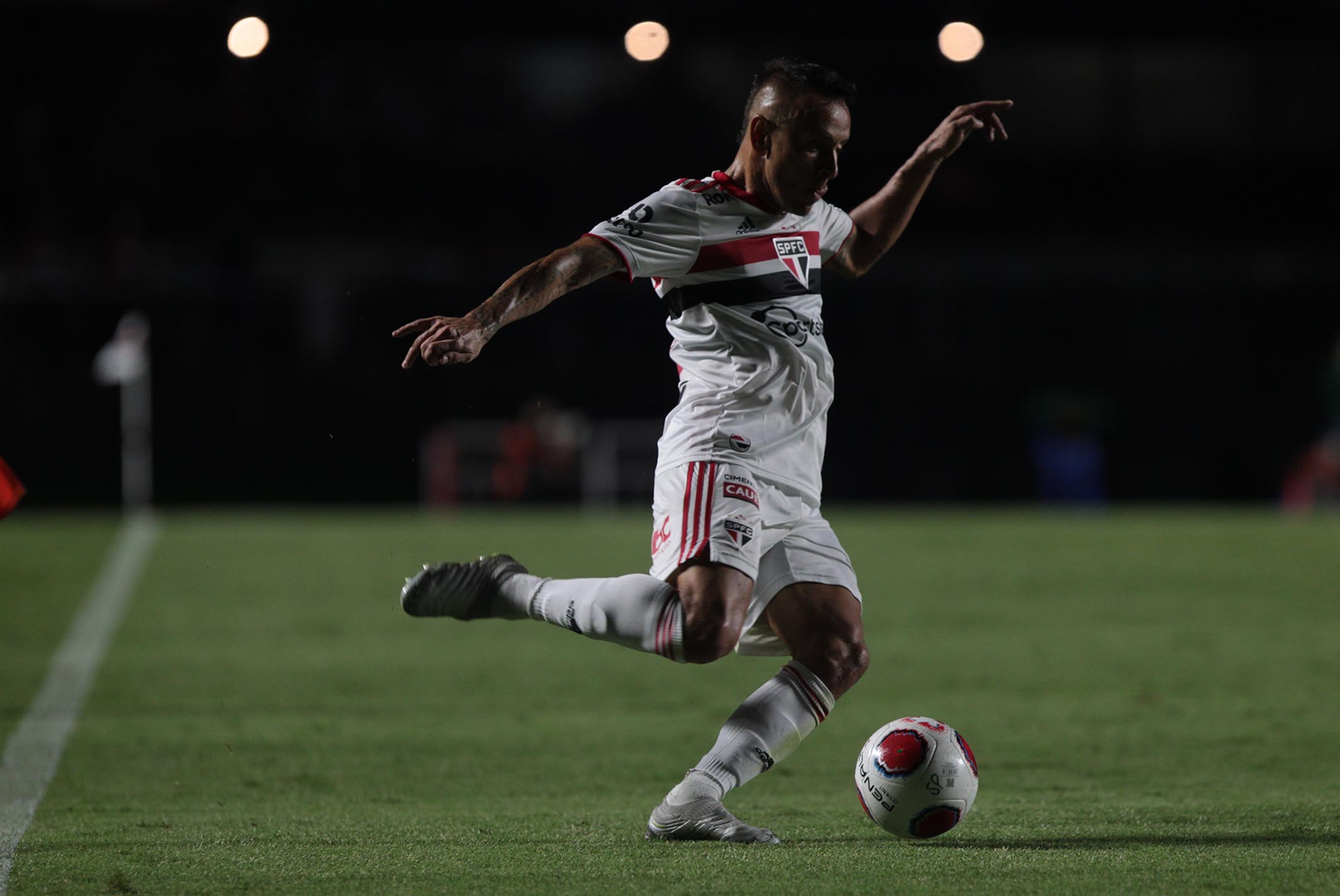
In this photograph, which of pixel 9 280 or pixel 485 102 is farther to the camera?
pixel 485 102

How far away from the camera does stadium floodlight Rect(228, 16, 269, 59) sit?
17.3 ft

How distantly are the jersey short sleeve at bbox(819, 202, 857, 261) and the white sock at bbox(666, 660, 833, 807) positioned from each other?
50.4 inches

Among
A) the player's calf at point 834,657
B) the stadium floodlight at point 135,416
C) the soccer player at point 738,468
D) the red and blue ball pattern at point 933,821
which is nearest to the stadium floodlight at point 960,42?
the soccer player at point 738,468

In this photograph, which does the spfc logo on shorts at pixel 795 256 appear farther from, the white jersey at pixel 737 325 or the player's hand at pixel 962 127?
the player's hand at pixel 962 127

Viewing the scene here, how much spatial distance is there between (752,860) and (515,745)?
2.52 m

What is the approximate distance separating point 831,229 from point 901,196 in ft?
1.10

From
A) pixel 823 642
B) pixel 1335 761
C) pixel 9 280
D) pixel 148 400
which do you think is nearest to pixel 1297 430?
pixel 148 400

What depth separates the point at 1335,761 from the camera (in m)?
5.85

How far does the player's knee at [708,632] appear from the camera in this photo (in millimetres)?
4285

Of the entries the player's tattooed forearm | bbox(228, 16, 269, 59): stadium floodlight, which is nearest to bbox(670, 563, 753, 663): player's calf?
the player's tattooed forearm

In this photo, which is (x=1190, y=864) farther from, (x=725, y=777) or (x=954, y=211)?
(x=954, y=211)

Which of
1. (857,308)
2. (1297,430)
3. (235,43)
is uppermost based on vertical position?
(235,43)

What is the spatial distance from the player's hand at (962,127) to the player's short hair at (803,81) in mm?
482

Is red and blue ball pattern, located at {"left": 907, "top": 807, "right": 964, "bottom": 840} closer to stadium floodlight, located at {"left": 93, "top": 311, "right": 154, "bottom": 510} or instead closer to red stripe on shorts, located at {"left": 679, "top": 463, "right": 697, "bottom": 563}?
red stripe on shorts, located at {"left": 679, "top": 463, "right": 697, "bottom": 563}
